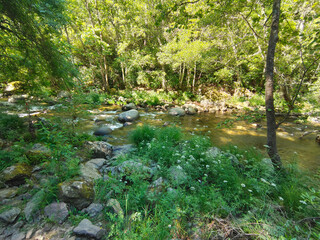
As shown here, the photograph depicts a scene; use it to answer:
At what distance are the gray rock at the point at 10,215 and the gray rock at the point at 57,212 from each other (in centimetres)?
37

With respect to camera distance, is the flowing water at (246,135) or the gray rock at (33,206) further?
the flowing water at (246,135)

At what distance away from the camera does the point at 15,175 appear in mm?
2641

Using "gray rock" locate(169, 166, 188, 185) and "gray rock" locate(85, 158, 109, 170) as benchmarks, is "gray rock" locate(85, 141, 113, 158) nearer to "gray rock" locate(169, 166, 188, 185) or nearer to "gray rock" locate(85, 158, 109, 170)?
"gray rock" locate(85, 158, 109, 170)

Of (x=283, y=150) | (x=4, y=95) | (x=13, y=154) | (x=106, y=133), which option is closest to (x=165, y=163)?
(x=13, y=154)

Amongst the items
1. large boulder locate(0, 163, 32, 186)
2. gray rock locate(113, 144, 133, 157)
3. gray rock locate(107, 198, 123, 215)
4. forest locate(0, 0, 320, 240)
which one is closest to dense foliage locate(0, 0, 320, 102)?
forest locate(0, 0, 320, 240)

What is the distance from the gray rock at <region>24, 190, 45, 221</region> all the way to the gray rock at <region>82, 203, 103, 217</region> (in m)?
0.68

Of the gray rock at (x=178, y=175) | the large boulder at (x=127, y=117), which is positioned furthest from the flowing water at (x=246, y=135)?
the gray rock at (x=178, y=175)

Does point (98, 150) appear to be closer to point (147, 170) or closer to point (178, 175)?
point (147, 170)

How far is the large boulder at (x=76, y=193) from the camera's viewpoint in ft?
7.32

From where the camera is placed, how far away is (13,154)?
3.04 meters

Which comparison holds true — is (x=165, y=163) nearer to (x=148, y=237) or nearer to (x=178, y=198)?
(x=178, y=198)

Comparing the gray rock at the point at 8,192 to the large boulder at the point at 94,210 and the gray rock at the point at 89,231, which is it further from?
the gray rock at the point at 89,231

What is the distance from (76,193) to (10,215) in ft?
2.76

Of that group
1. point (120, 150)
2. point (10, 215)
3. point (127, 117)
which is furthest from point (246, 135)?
point (10, 215)
